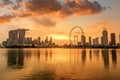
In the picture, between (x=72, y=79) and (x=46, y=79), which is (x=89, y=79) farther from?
(x=46, y=79)

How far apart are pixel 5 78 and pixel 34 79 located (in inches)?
283

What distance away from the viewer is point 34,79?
150ft

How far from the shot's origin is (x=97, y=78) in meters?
47.6

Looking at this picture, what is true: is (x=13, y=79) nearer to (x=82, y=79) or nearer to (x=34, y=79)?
(x=34, y=79)

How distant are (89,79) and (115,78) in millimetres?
6101

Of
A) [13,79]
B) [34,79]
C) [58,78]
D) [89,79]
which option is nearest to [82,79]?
[89,79]

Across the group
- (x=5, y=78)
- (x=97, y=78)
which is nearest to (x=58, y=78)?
(x=97, y=78)

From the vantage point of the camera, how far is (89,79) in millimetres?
46125

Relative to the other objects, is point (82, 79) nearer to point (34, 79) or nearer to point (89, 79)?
point (89, 79)

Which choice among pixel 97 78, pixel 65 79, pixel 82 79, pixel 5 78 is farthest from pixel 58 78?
pixel 5 78

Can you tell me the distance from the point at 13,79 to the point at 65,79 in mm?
11262

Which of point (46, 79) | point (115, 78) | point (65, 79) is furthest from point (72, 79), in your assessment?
A: point (115, 78)

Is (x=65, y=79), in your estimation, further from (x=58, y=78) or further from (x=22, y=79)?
(x=22, y=79)

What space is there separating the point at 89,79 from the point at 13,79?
16447mm
